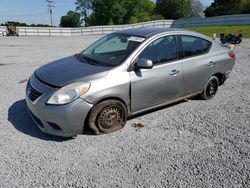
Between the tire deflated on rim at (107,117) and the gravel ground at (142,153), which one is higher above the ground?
the tire deflated on rim at (107,117)

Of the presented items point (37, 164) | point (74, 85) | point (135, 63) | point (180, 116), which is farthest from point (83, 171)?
point (180, 116)

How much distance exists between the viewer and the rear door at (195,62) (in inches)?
203

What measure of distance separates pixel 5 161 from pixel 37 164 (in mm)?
449

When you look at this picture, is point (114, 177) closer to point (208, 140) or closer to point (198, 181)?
point (198, 181)

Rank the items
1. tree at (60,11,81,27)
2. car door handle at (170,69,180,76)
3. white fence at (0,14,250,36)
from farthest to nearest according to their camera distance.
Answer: tree at (60,11,81,27) → white fence at (0,14,250,36) → car door handle at (170,69,180,76)

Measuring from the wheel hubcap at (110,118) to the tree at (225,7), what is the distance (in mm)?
59384

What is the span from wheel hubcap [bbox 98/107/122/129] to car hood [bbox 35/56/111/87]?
59 cm

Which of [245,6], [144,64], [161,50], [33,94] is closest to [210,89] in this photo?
[161,50]

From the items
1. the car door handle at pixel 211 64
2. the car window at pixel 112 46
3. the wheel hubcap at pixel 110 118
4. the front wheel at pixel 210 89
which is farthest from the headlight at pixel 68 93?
the front wheel at pixel 210 89

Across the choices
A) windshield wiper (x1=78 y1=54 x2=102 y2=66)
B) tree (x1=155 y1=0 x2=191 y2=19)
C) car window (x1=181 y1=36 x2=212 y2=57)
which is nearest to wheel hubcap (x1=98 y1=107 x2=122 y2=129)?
windshield wiper (x1=78 y1=54 x2=102 y2=66)

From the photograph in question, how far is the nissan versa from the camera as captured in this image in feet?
12.9

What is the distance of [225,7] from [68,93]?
65.5 metres

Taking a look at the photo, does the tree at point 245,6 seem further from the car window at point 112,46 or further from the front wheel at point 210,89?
the car window at point 112,46

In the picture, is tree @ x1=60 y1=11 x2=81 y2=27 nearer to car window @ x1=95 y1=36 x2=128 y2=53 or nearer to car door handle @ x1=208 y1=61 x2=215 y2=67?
car window @ x1=95 y1=36 x2=128 y2=53
